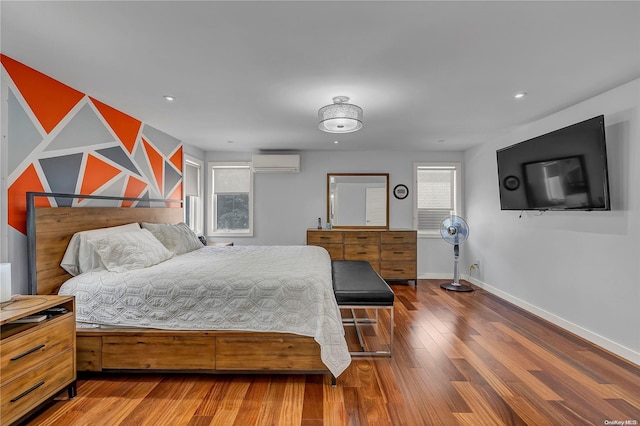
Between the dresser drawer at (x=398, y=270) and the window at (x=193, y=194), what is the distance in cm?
335

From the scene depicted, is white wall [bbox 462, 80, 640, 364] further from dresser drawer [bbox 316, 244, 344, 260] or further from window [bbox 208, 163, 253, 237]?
window [bbox 208, 163, 253, 237]

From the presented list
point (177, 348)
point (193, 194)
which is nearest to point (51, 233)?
point (177, 348)

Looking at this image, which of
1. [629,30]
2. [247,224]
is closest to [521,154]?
[629,30]

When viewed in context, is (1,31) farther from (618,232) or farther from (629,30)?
(618,232)

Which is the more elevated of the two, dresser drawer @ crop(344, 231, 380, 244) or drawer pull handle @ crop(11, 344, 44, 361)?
dresser drawer @ crop(344, 231, 380, 244)

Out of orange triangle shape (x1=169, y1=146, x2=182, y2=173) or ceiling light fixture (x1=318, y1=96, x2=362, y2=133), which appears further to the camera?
orange triangle shape (x1=169, y1=146, x2=182, y2=173)

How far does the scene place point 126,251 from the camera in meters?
2.39

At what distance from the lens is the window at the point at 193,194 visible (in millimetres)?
4656

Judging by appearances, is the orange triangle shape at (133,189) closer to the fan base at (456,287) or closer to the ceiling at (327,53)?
the ceiling at (327,53)

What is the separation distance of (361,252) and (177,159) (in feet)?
10.8

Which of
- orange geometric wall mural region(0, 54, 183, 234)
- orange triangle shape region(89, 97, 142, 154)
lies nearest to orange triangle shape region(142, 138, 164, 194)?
orange geometric wall mural region(0, 54, 183, 234)

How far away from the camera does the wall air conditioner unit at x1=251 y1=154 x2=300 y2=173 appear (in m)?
4.93

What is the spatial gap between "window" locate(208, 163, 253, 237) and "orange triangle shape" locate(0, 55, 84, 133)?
2747 mm

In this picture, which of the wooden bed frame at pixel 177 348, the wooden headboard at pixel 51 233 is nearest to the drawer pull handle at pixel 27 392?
the wooden bed frame at pixel 177 348
